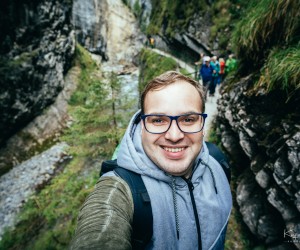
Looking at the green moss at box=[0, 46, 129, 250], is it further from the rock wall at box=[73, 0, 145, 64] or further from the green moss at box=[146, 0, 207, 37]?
the rock wall at box=[73, 0, 145, 64]

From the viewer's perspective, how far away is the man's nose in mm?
1685

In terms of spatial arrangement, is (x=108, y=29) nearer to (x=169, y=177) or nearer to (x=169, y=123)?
(x=169, y=123)

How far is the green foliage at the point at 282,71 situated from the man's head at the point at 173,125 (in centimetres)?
245

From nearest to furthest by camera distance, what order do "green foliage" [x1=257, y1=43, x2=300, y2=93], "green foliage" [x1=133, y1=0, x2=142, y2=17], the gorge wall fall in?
1. "green foliage" [x1=257, y1=43, x2=300, y2=93]
2. the gorge wall
3. "green foliage" [x1=133, y1=0, x2=142, y2=17]

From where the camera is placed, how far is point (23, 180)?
40.4ft

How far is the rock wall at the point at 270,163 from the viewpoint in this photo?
3182 millimetres

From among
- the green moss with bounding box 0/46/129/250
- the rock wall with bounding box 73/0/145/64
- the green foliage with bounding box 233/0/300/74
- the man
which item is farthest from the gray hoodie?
the rock wall with bounding box 73/0/145/64

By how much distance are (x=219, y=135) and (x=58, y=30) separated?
1933 cm

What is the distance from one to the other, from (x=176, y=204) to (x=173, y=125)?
64cm

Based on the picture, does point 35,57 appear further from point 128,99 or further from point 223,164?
point 223,164

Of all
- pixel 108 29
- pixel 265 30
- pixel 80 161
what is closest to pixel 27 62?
pixel 80 161

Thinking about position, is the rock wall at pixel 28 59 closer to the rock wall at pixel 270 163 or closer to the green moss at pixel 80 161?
the green moss at pixel 80 161

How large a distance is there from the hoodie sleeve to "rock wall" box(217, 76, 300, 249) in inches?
108

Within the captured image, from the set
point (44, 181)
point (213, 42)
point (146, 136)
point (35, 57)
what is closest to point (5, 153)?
point (44, 181)
